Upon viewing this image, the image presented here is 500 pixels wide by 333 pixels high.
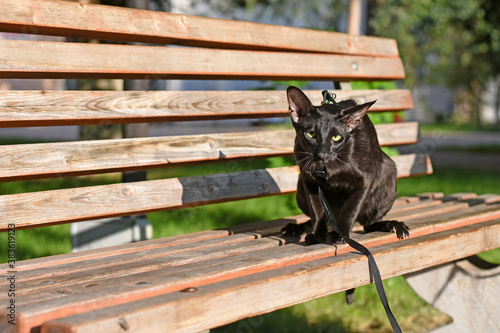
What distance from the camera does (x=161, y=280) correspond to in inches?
60.3

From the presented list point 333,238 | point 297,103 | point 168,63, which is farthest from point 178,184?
point 333,238

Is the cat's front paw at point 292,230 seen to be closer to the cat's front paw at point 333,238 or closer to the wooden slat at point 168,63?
the cat's front paw at point 333,238

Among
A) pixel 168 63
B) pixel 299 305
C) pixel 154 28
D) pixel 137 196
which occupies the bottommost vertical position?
pixel 299 305

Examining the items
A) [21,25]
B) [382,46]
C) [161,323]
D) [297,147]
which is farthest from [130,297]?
[382,46]

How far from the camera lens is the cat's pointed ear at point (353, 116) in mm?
2164

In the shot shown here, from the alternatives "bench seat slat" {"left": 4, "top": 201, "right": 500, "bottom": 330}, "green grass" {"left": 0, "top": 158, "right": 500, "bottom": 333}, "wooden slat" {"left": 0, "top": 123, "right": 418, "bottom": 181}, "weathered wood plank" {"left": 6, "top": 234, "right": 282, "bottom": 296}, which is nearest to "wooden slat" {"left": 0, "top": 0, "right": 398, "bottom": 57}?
"wooden slat" {"left": 0, "top": 123, "right": 418, "bottom": 181}

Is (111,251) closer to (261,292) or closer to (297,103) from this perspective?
(261,292)

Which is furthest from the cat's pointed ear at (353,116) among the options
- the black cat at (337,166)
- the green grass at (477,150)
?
the green grass at (477,150)

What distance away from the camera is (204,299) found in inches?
54.5

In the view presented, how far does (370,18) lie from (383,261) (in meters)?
7.20

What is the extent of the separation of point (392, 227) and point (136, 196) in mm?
1074

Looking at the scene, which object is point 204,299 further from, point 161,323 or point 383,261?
point 383,261

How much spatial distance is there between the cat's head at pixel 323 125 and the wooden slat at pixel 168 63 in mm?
707

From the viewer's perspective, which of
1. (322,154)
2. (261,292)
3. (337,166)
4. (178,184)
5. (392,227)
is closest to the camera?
(261,292)
